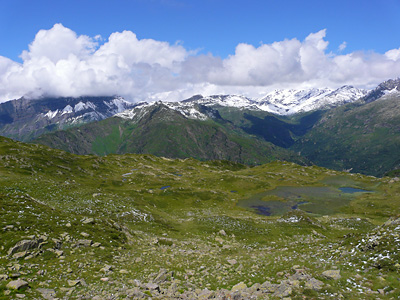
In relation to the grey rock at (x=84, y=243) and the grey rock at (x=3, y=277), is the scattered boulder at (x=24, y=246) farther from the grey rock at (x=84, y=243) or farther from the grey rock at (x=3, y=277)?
the grey rock at (x=84, y=243)

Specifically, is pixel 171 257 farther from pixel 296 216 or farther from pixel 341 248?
pixel 296 216

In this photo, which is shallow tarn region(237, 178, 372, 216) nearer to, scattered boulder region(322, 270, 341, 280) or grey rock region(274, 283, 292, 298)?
scattered boulder region(322, 270, 341, 280)

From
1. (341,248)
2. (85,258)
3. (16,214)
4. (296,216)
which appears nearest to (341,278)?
(341,248)

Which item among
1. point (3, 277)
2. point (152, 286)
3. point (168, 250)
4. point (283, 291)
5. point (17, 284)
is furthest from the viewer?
point (168, 250)

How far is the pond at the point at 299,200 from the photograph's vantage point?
308 ft

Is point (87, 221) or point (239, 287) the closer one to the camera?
point (239, 287)

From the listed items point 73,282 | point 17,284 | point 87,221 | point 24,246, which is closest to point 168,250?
point 87,221

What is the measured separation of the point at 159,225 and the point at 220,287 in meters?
29.8

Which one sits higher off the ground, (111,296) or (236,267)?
(111,296)

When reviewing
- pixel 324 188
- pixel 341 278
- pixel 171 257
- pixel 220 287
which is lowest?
pixel 324 188

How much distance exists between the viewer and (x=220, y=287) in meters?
20.0

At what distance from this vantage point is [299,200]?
109750 millimetres

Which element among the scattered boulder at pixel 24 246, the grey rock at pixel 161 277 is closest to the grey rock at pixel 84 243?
the scattered boulder at pixel 24 246

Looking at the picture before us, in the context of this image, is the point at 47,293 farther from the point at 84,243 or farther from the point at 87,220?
the point at 87,220
